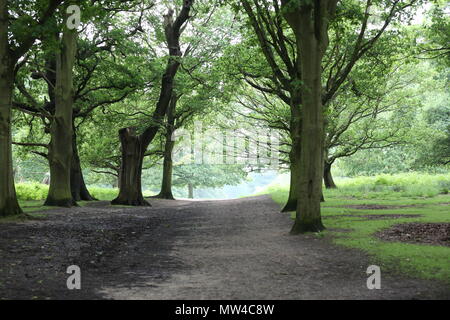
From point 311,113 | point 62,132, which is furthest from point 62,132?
point 311,113

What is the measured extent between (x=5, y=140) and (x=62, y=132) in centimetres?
793

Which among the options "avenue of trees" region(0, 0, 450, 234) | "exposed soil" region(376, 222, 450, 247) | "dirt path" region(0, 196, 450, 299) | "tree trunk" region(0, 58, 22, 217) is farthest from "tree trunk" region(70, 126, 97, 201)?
"exposed soil" region(376, 222, 450, 247)

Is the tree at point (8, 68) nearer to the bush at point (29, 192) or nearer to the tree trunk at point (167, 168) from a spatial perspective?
the bush at point (29, 192)

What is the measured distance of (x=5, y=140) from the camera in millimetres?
14703

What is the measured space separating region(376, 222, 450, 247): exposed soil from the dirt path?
1.81 m

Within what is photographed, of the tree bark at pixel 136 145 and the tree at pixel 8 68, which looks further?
the tree bark at pixel 136 145

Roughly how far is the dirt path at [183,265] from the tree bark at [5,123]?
1202mm

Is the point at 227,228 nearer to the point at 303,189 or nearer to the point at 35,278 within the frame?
the point at 303,189

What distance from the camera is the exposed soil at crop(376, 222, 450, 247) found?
10.7 meters

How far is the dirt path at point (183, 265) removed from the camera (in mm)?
6559

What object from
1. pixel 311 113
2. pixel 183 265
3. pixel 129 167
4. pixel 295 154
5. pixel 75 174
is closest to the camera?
pixel 183 265

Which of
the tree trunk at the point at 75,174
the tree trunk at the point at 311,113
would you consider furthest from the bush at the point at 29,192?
the tree trunk at the point at 311,113

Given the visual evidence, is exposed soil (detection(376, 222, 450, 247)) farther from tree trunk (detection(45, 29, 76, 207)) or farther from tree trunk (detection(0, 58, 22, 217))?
tree trunk (detection(45, 29, 76, 207))

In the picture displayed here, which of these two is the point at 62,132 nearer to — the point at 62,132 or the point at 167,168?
the point at 62,132
